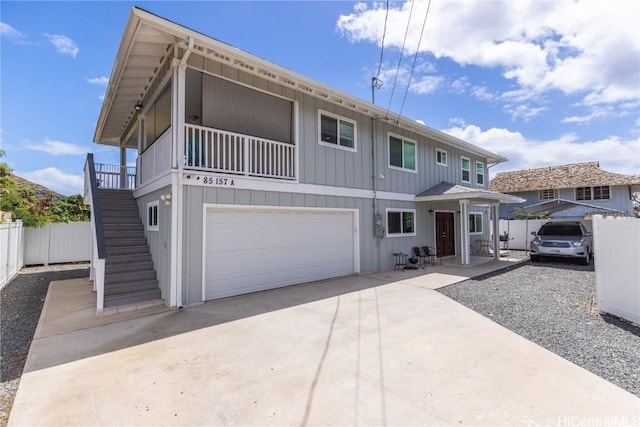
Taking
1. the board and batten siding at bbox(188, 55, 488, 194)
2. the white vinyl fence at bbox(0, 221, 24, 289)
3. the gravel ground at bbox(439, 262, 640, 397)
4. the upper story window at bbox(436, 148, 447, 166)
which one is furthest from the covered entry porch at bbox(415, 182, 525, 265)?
the white vinyl fence at bbox(0, 221, 24, 289)

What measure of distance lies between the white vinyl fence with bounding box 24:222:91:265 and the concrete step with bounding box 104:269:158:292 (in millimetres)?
8433

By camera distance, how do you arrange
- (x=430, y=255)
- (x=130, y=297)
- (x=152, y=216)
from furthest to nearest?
(x=430, y=255), (x=152, y=216), (x=130, y=297)

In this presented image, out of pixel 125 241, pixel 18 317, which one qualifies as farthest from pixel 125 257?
pixel 18 317

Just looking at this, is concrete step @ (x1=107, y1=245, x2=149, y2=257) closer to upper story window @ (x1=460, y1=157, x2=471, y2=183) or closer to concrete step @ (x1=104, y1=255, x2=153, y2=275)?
concrete step @ (x1=104, y1=255, x2=153, y2=275)

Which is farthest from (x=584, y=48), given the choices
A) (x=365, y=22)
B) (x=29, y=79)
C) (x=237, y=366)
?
(x=29, y=79)

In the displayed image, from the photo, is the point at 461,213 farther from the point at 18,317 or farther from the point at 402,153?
the point at 18,317

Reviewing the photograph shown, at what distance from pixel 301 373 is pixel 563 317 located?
4910 millimetres

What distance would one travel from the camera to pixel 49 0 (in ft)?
21.8

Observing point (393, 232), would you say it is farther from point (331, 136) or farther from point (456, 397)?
point (456, 397)

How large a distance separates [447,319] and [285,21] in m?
8.59

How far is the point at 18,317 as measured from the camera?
18.9 ft

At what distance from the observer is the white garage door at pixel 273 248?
21.8 ft

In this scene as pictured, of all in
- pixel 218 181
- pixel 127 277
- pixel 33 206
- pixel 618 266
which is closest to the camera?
pixel 618 266

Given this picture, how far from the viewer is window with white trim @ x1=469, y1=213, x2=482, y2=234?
48.7ft
